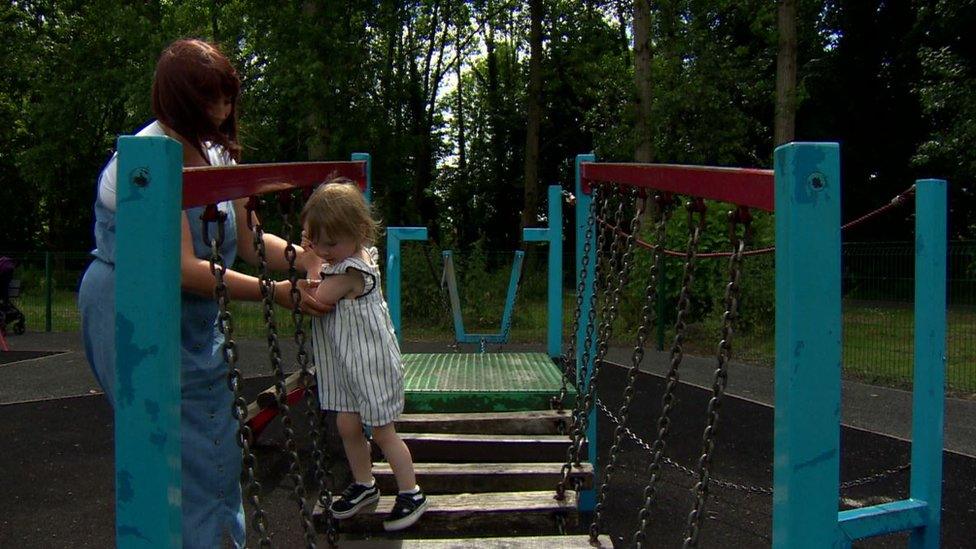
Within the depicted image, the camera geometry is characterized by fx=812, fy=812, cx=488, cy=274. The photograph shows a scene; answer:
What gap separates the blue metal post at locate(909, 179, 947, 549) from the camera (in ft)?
8.42

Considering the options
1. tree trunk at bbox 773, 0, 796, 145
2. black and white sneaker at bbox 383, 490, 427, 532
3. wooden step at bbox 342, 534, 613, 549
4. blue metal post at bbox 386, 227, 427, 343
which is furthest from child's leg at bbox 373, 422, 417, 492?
tree trunk at bbox 773, 0, 796, 145

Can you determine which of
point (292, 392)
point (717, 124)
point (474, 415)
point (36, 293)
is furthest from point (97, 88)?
point (474, 415)

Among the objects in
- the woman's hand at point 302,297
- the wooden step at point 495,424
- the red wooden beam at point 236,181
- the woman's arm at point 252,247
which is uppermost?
the red wooden beam at point 236,181

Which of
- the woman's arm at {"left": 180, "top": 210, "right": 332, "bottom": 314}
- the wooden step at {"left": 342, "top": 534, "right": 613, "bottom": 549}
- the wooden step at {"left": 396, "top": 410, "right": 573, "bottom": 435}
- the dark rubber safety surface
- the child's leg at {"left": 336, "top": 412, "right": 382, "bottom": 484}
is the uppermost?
the woman's arm at {"left": 180, "top": 210, "right": 332, "bottom": 314}

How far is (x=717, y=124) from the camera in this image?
→ 56.3 feet

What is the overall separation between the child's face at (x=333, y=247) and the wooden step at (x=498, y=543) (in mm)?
844

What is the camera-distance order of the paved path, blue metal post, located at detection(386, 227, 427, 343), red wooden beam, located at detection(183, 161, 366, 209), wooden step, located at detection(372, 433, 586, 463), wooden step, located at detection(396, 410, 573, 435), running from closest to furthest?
red wooden beam, located at detection(183, 161, 366, 209) < wooden step, located at detection(372, 433, 586, 463) < wooden step, located at detection(396, 410, 573, 435) < blue metal post, located at detection(386, 227, 427, 343) < the paved path

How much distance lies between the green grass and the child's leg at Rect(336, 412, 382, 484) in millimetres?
6598

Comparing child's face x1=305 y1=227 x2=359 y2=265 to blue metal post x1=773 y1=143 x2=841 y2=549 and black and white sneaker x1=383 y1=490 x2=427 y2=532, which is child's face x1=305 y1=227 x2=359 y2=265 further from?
blue metal post x1=773 y1=143 x2=841 y2=549

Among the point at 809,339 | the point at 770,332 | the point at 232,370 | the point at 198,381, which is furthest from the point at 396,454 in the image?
the point at 770,332

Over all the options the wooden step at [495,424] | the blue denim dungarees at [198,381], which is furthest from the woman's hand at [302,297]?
the wooden step at [495,424]

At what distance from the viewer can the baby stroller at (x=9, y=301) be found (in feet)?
37.0

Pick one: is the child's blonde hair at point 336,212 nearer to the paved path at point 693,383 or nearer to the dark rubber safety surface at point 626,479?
the dark rubber safety surface at point 626,479

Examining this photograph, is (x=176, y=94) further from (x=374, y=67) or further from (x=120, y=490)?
(x=374, y=67)
